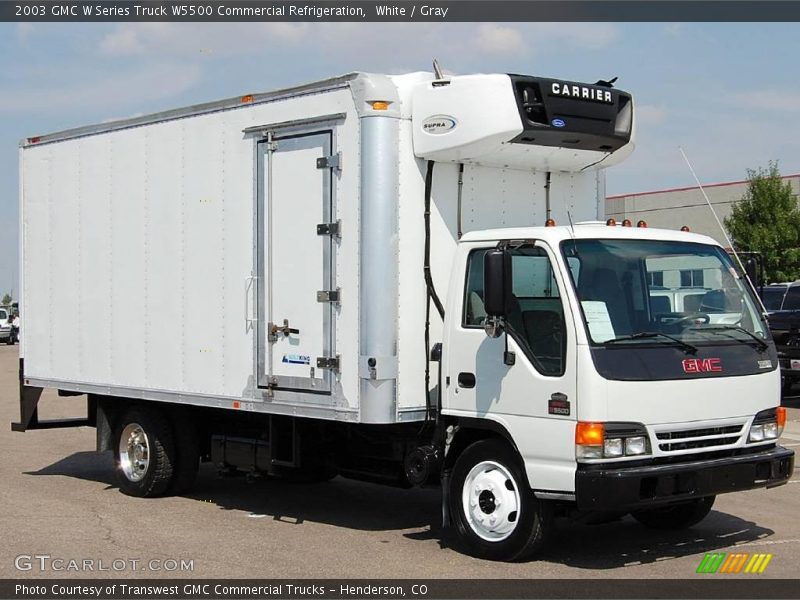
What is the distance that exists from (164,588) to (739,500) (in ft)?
18.5

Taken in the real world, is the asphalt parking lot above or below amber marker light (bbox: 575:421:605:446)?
below

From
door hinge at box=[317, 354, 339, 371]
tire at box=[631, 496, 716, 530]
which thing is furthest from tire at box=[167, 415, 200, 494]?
tire at box=[631, 496, 716, 530]

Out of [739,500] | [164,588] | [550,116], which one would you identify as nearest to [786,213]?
[739,500]

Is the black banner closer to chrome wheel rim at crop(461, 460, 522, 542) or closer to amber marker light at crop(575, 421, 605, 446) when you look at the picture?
chrome wheel rim at crop(461, 460, 522, 542)

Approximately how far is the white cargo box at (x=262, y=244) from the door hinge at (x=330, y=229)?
1 centimetres

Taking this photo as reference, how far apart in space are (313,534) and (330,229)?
7.99 feet

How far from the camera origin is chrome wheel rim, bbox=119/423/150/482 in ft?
35.8

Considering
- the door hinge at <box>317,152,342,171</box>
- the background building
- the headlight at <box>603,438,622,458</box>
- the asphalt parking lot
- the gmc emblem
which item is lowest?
the asphalt parking lot

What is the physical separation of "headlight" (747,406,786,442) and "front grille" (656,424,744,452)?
6.0 inches

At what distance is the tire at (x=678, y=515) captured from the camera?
885 cm

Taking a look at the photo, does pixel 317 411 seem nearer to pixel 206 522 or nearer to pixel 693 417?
pixel 206 522

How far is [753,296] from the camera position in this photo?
27.4 feet

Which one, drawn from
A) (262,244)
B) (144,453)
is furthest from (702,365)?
(144,453)

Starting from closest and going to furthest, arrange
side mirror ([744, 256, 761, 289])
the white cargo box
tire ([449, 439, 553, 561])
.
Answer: tire ([449, 439, 553, 561]) < the white cargo box < side mirror ([744, 256, 761, 289])
